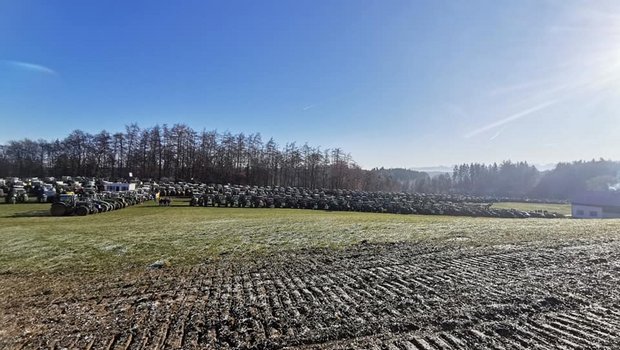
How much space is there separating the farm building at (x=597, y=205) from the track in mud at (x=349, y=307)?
5585 cm

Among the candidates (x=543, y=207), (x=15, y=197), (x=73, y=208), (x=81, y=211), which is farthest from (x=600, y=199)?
(x=15, y=197)

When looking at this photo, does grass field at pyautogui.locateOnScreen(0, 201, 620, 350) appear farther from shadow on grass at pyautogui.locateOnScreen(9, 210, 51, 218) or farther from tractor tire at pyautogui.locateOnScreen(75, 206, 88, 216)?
shadow on grass at pyautogui.locateOnScreen(9, 210, 51, 218)

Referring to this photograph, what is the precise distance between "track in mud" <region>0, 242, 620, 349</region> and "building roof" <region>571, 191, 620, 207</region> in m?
57.0

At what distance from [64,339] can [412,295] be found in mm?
6159

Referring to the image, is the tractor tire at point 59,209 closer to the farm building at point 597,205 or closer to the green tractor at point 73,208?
the green tractor at point 73,208

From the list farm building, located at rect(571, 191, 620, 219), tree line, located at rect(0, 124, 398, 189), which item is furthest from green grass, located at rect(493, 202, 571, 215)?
tree line, located at rect(0, 124, 398, 189)

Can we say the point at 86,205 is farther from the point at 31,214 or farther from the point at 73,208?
the point at 31,214

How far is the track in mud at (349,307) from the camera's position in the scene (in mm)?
5184

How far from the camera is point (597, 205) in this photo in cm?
5338

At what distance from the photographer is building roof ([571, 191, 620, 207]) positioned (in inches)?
2082

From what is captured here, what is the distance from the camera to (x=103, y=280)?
8805 millimetres

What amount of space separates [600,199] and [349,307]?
215 ft

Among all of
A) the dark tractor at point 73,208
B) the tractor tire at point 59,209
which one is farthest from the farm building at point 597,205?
the tractor tire at point 59,209

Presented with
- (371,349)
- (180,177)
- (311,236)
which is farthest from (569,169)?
(371,349)
